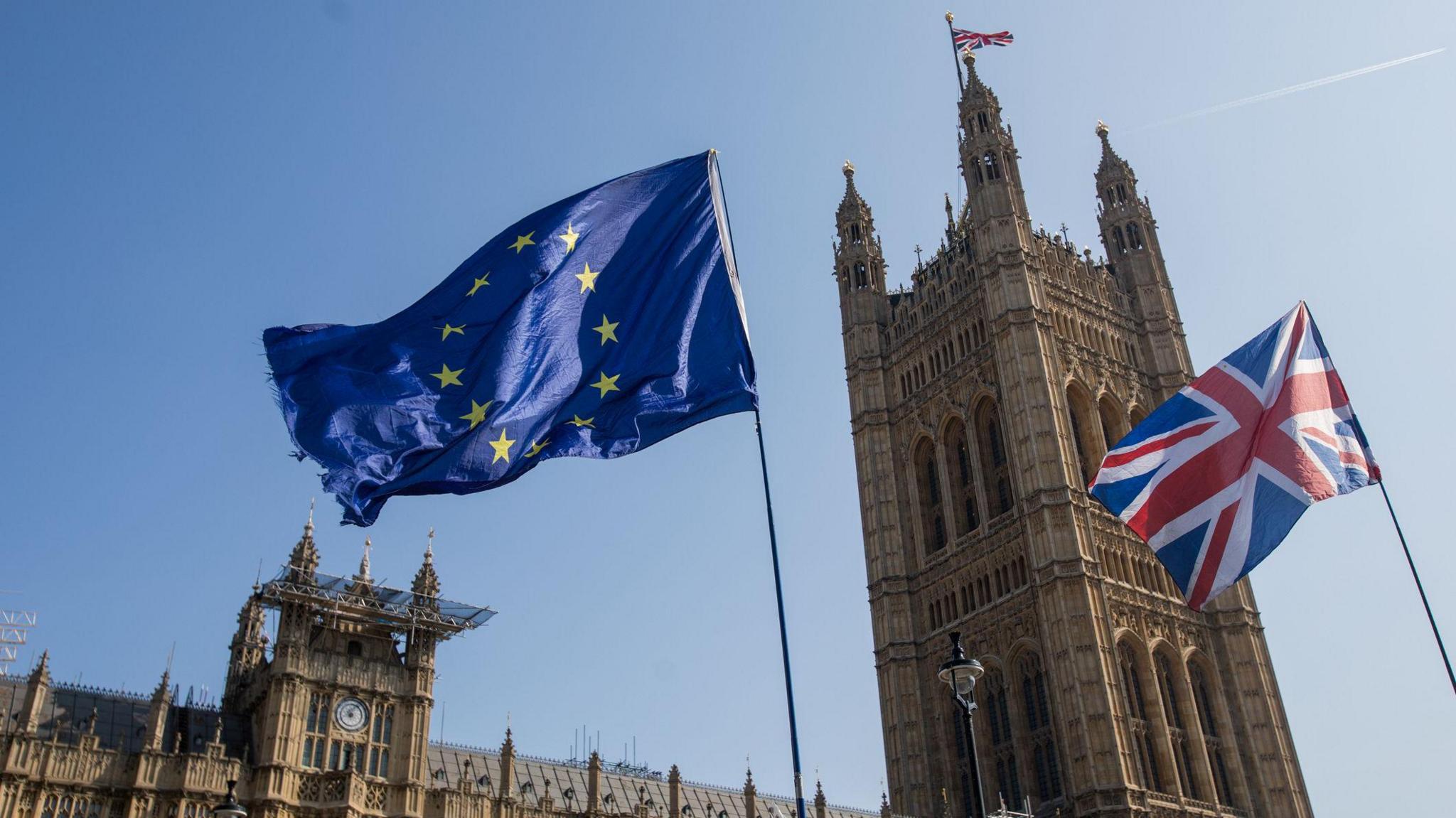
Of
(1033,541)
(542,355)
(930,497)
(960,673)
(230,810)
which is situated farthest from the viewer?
(930,497)

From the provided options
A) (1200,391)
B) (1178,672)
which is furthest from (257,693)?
(1178,672)

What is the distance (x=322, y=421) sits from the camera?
830 inches

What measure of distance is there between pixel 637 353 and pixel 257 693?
30190 mm

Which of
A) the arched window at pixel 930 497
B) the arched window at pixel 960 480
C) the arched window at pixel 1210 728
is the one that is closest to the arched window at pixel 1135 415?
the arched window at pixel 960 480

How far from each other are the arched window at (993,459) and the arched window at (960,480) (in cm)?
87

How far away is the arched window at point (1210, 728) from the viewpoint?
6275cm

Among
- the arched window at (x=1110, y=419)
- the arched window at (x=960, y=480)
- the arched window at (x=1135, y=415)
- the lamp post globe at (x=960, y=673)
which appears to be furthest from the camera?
the arched window at (x=1135, y=415)

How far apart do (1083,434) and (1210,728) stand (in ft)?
55.5

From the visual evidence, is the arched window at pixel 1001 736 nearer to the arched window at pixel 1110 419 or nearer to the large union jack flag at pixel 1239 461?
the arched window at pixel 1110 419

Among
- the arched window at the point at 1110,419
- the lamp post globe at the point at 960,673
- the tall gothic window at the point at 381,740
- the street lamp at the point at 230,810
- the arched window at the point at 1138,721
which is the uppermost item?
the arched window at the point at 1110,419

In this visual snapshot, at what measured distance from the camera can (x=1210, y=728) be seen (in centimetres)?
6506

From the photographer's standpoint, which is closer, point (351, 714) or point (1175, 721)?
point (351, 714)

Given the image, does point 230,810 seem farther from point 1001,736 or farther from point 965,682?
point 1001,736

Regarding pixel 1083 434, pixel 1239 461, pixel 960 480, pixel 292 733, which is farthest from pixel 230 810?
pixel 1083 434
